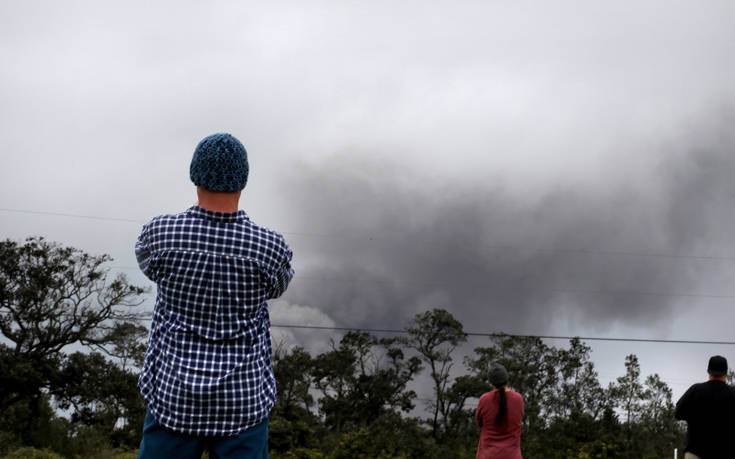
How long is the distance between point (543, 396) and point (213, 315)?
28826 mm

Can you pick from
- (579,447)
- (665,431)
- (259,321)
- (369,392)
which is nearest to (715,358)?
(259,321)

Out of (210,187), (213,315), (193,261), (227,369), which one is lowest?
(227,369)

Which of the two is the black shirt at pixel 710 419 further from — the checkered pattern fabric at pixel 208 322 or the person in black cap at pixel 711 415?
the checkered pattern fabric at pixel 208 322

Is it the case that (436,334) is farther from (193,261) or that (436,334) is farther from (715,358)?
(193,261)

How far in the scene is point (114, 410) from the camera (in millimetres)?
25344

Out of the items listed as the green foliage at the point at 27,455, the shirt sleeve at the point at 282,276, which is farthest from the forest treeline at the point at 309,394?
the shirt sleeve at the point at 282,276

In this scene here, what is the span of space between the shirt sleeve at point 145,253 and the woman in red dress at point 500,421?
14.9ft

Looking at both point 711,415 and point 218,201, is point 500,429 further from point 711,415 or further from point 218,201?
point 218,201

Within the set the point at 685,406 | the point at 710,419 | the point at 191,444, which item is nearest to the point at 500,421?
the point at 685,406

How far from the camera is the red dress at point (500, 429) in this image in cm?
606

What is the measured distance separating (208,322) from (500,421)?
15.5 ft

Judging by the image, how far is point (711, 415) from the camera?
5.75m

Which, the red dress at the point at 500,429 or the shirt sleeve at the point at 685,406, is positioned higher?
the shirt sleeve at the point at 685,406

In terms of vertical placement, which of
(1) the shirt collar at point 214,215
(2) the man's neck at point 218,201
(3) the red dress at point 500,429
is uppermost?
(2) the man's neck at point 218,201
